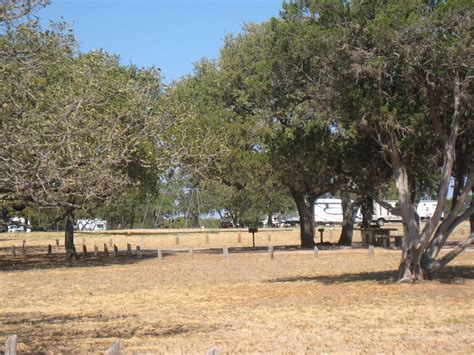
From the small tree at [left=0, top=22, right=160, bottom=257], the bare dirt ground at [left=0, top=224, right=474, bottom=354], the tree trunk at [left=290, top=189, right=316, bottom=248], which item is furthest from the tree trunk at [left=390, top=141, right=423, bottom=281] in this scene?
the tree trunk at [left=290, top=189, right=316, bottom=248]

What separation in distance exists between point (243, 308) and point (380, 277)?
7850mm

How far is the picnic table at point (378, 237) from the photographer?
4447 centimetres

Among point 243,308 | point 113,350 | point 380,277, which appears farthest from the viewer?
point 380,277

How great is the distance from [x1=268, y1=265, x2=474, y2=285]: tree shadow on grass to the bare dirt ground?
0.13ft

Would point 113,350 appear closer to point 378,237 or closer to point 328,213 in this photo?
point 378,237

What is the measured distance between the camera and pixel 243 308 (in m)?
18.8

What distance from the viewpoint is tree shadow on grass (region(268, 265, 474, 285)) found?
23.8 meters

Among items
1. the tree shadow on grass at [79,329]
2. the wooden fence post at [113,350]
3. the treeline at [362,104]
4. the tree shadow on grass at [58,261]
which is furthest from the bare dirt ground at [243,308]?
the wooden fence post at [113,350]

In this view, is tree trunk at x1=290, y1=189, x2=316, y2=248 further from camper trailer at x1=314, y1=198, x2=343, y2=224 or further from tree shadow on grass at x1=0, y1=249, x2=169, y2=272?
camper trailer at x1=314, y1=198, x2=343, y2=224

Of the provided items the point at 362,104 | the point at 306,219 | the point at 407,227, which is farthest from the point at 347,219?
the point at 362,104

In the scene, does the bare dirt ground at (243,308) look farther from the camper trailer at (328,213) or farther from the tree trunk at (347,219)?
the camper trailer at (328,213)

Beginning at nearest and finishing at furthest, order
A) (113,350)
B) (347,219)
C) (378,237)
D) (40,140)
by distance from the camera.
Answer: (113,350)
(40,140)
(378,237)
(347,219)

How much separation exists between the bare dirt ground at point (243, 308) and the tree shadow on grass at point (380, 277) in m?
0.04

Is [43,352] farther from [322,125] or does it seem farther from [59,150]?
[322,125]
